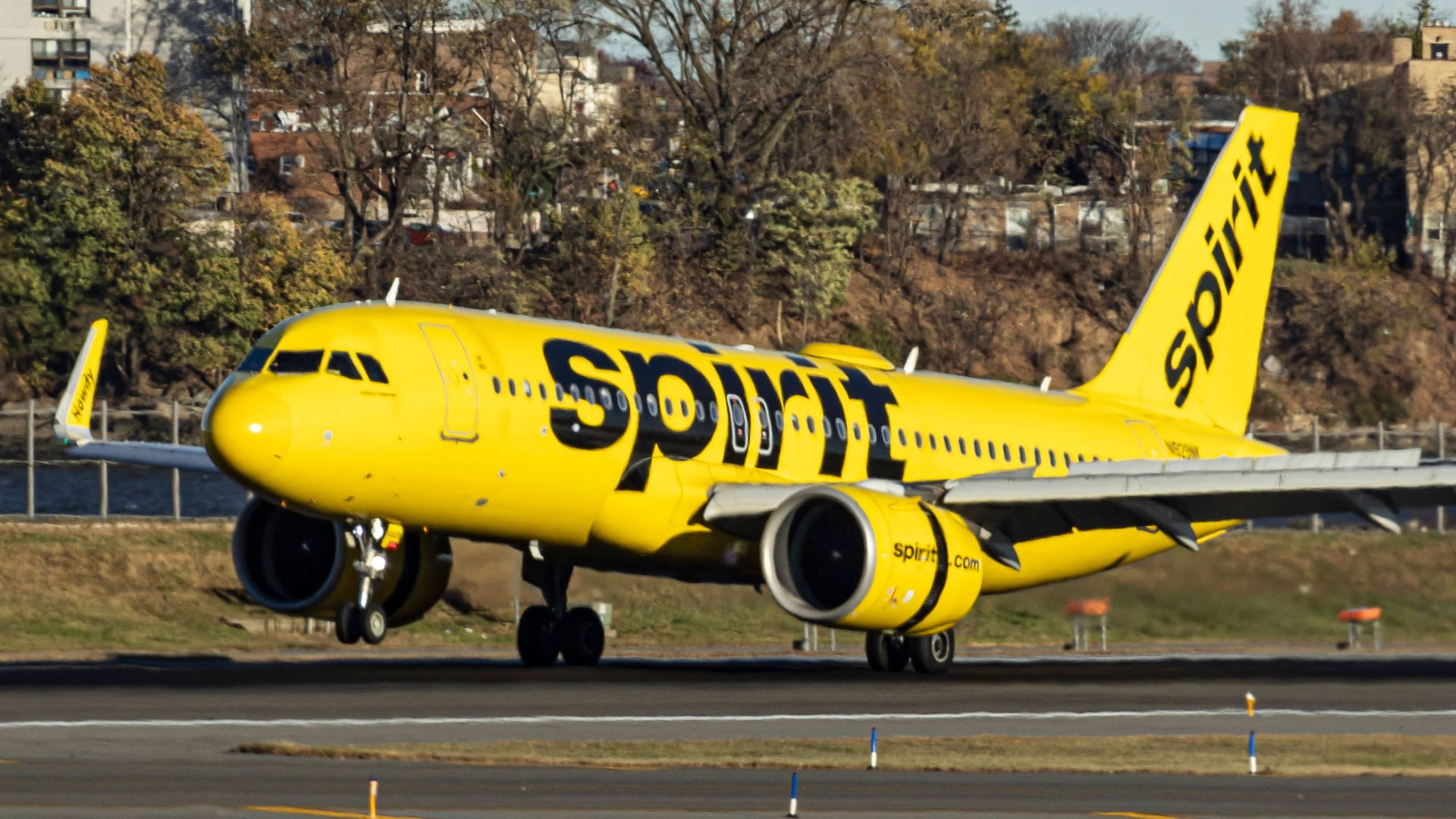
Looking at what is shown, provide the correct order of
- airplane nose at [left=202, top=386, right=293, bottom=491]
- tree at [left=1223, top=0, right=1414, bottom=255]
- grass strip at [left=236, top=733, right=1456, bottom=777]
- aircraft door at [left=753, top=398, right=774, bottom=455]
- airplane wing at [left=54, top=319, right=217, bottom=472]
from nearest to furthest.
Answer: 1. grass strip at [left=236, top=733, right=1456, bottom=777]
2. airplane nose at [left=202, top=386, right=293, bottom=491]
3. aircraft door at [left=753, top=398, right=774, bottom=455]
4. airplane wing at [left=54, top=319, right=217, bottom=472]
5. tree at [left=1223, top=0, right=1414, bottom=255]

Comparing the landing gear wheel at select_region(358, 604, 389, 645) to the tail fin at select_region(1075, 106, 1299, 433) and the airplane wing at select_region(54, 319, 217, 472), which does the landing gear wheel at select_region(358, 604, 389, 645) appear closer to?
the airplane wing at select_region(54, 319, 217, 472)

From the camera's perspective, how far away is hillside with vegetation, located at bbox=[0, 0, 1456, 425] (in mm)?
80312

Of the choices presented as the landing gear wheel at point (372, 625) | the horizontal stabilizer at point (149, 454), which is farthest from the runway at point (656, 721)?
the horizontal stabilizer at point (149, 454)

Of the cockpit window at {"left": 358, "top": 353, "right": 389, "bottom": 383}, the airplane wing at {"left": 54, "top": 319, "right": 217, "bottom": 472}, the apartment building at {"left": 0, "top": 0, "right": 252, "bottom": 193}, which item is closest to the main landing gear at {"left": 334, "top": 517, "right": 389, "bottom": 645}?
the cockpit window at {"left": 358, "top": 353, "right": 389, "bottom": 383}

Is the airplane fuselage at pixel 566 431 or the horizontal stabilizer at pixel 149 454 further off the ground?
the airplane fuselage at pixel 566 431

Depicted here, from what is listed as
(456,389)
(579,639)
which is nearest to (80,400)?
(579,639)

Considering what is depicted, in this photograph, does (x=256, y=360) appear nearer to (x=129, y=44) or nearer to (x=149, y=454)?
(x=149, y=454)

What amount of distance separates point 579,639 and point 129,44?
77.1 metres

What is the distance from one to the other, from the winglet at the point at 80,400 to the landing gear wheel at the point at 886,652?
40.4ft

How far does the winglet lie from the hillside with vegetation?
4182cm

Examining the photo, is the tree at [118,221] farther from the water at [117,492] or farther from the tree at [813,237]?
the tree at [813,237]

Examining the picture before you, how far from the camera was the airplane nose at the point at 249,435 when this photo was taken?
27312 millimetres

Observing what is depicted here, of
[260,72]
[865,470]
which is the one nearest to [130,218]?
[260,72]

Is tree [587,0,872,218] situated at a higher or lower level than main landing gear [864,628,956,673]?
higher
